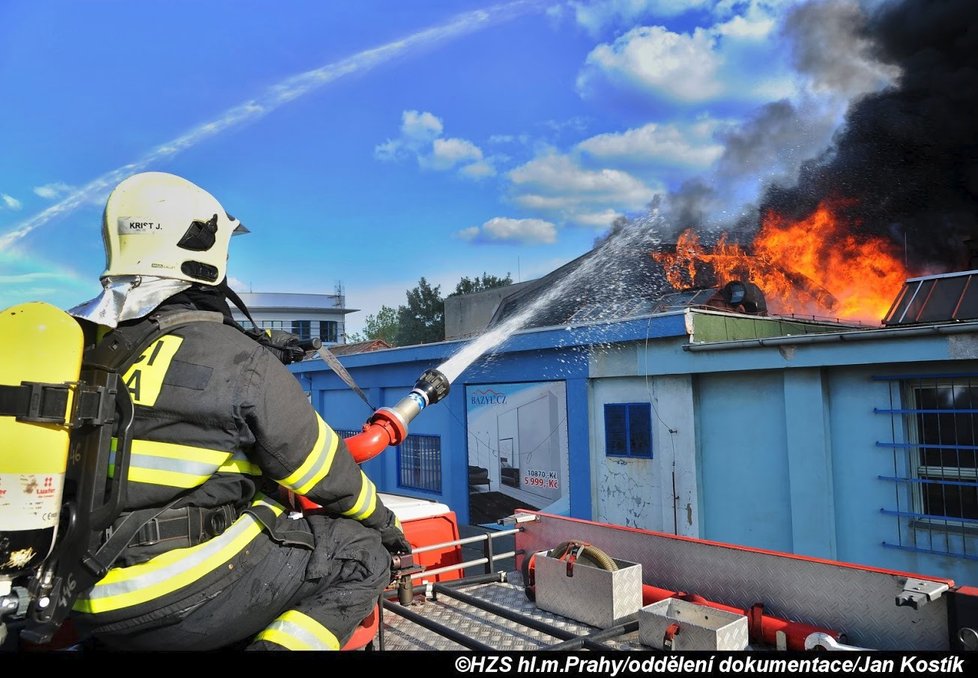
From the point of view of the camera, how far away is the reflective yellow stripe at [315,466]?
213cm

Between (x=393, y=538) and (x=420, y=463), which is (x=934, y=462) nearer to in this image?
(x=393, y=538)

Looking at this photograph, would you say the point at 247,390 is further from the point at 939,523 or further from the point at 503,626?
the point at 939,523

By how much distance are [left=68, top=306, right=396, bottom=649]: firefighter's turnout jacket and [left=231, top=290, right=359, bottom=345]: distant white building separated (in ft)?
150

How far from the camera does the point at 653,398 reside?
1020cm

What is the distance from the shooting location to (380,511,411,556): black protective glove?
2.53 meters

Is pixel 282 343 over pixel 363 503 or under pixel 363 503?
over

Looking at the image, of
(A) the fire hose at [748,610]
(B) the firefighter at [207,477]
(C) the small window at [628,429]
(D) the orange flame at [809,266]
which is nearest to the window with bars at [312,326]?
(D) the orange flame at [809,266]

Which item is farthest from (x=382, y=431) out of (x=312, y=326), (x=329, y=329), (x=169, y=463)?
(x=329, y=329)

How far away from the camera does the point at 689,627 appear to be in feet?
8.59

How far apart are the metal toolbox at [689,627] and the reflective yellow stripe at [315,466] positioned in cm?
158

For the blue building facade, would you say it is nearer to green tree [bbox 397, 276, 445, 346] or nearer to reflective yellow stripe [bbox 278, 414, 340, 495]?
reflective yellow stripe [bbox 278, 414, 340, 495]

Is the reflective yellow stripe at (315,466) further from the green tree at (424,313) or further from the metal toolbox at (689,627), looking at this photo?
the green tree at (424,313)

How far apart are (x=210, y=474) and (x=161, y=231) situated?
87 cm

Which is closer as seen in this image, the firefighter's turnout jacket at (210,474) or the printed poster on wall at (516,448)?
the firefighter's turnout jacket at (210,474)
